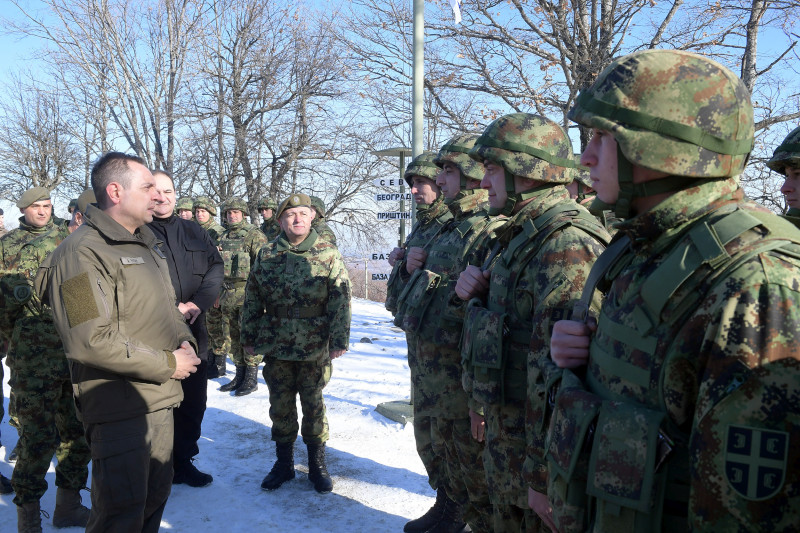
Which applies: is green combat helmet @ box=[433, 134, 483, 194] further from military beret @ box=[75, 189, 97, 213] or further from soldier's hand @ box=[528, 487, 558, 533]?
military beret @ box=[75, 189, 97, 213]

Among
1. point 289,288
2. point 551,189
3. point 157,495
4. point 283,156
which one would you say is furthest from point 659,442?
point 283,156

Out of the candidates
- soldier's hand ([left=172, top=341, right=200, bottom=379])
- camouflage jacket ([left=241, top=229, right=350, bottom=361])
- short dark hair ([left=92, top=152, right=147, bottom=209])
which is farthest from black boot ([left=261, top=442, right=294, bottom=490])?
short dark hair ([left=92, top=152, right=147, bottom=209])

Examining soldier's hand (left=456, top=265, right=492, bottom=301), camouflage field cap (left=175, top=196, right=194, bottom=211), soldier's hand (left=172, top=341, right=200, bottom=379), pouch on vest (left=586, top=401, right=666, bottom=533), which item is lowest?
soldier's hand (left=172, top=341, right=200, bottom=379)

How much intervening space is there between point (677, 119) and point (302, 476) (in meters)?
4.45

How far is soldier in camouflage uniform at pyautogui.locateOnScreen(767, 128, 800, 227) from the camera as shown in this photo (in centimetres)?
330

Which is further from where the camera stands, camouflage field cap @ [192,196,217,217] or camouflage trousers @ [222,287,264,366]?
camouflage field cap @ [192,196,217,217]

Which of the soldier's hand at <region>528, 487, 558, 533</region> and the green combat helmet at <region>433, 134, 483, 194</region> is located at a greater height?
the green combat helmet at <region>433, 134, 483, 194</region>

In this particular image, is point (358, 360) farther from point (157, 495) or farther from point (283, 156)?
point (283, 156)

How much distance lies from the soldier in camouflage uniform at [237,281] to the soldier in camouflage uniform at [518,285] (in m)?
4.78

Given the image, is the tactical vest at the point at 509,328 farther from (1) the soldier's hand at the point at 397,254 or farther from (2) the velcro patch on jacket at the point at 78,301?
(1) the soldier's hand at the point at 397,254

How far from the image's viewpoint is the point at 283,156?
16.5m

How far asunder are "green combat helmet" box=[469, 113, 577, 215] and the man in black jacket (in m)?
2.82

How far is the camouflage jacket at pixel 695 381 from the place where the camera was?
3.88ft

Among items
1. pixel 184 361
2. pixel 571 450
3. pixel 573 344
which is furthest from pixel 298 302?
pixel 571 450
